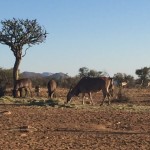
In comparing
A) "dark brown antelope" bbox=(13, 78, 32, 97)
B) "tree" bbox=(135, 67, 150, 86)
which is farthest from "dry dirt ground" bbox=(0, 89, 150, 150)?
"tree" bbox=(135, 67, 150, 86)

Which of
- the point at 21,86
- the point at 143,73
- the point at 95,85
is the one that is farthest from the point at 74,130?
the point at 143,73

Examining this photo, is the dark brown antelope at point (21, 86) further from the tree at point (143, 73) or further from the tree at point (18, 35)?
the tree at point (143, 73)

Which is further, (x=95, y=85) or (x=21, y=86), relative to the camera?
(x=21, y=86)

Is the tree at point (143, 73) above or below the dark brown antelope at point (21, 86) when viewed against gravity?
above

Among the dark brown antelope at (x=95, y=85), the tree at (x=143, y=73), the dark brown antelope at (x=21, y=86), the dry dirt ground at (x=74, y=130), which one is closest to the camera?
the dry dirt ground at (x=74, y=130)

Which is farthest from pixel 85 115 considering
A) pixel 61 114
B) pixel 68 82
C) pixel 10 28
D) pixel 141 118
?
pixel 68 82

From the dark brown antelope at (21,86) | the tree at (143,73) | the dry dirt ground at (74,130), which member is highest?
the tree at (143,73)

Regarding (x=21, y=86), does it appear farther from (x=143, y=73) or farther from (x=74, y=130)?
(x=143, y=73)

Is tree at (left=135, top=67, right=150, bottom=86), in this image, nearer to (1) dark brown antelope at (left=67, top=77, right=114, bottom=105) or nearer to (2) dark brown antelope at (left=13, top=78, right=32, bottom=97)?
(2) dark brown antelope at (left=13, top=78, right=32, bottom=97)

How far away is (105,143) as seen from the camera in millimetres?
13961

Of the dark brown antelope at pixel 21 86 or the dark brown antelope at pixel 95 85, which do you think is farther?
→ the dark brown antelope at pixel 21 86

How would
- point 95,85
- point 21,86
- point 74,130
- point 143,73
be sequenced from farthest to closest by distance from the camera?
point 143,73 → point 21,86 → point 95,85 → point 74,130

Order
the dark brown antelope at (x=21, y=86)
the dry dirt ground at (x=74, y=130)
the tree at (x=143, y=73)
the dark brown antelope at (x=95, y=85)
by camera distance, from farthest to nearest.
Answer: the tree at (x=143, y=73), the dark brown antelope at (x=21, y=86), the dark brown antelope at (x=95, y=85), the dry dirt ground at (x=74, y=130)

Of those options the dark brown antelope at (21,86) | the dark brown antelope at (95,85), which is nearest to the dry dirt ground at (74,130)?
the dark brown antelope at (95,85)
